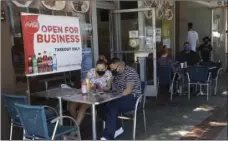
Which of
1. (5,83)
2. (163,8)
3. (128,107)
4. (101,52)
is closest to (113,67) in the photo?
(128,107)

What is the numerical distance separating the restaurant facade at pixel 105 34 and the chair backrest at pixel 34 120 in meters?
1.10

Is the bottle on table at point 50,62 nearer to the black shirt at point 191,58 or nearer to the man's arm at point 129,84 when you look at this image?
the man's arm at point 129,84

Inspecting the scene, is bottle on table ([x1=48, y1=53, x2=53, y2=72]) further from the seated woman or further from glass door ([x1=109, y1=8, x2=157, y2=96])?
glass door ([x1=109, y1=8, x2=157, y2=96])

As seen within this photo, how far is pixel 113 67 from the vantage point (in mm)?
4699

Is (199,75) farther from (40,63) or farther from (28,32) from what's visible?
(28,32)

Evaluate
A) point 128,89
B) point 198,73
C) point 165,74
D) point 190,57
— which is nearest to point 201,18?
point 190,57

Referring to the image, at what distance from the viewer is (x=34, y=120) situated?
333 cm

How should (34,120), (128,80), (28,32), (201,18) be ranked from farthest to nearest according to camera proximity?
(201,18) → (28,32) → (128,80) → (34,120)

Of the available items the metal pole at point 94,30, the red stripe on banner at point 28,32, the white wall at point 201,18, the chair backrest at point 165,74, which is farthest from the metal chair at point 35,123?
the white wall at point 201,18

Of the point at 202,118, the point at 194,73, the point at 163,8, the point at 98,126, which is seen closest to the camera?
the point at 98,126

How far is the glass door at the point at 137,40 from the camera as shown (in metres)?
7.29

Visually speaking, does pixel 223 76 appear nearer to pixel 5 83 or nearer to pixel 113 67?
pixel 113 67

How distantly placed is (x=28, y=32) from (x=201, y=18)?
31.9 feet

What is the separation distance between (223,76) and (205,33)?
2805 millimetres
